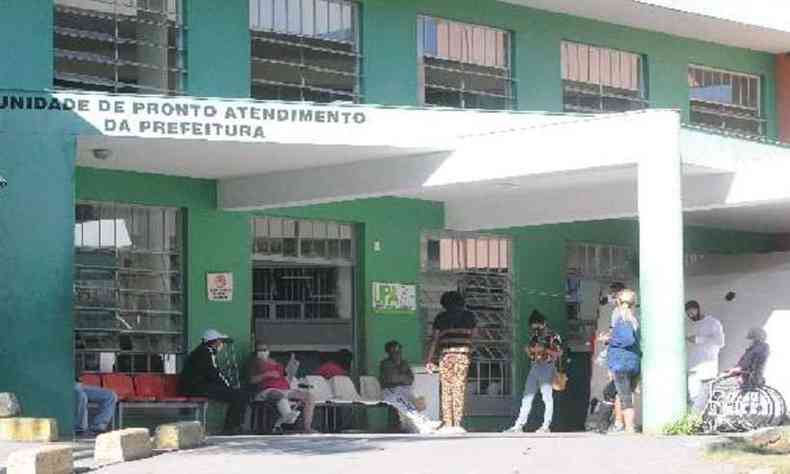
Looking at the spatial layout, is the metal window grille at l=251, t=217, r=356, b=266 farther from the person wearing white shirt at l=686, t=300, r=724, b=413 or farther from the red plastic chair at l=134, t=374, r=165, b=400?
the person wearing white shirt at l=686, t=300, r=724, b=413

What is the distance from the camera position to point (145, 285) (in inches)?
732

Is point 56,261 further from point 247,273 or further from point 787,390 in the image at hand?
point 787,390

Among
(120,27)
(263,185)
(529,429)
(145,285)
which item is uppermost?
(120,27)

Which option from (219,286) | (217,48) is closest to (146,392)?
(219,286)

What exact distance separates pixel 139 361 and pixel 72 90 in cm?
368

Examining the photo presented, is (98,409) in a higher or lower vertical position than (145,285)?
lower

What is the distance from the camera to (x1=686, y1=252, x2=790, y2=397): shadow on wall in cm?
2041

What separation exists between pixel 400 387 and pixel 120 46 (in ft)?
17.0

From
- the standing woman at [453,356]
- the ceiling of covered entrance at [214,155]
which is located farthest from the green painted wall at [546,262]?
the ceiling of covered entrance at [214,155]

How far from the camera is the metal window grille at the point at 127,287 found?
1797cm

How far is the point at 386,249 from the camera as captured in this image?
20594 mm

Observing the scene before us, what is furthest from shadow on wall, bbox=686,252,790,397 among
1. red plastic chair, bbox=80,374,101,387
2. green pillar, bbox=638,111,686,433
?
red plastic chair, bbox=80,374,101,387

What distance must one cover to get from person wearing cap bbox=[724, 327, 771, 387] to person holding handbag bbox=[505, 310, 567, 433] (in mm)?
2479

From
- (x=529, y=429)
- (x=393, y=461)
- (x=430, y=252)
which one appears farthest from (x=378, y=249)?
(x=393, y=461)
